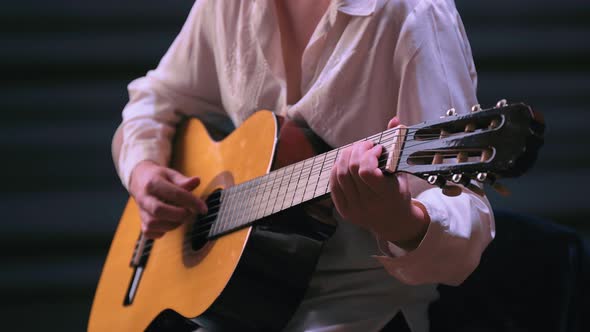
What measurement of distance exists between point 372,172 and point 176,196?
0.56 metres

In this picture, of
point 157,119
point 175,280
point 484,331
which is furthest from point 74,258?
point 484,331

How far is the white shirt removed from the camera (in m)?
0.99

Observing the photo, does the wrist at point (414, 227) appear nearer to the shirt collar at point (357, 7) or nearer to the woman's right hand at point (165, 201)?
the shirt collar at point (357, 7)

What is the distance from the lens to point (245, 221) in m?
1.12

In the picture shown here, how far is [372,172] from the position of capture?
0.85m

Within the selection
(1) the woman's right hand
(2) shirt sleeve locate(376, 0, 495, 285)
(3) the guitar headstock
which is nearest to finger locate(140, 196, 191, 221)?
(1) the woman's right hand

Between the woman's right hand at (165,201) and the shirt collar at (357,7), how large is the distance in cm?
43

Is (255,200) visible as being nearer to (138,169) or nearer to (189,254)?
(189,254)

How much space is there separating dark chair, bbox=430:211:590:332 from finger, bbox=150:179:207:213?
0.45 meters

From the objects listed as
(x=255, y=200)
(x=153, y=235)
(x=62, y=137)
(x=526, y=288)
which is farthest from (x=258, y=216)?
(x=62, y=137)

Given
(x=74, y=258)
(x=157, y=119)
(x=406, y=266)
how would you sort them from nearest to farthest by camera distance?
(x=406, y=266)
(x=157, y=119)
(x=74, y=258)

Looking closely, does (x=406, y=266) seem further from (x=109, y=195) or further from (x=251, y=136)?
(x=109, y=195)

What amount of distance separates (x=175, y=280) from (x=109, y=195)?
38.9 inches

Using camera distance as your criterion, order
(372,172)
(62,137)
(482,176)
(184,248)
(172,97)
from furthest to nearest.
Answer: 1. (62,137)
2. (172,97)
3. (184,248)
4. (372,172)
5. (482,176)
